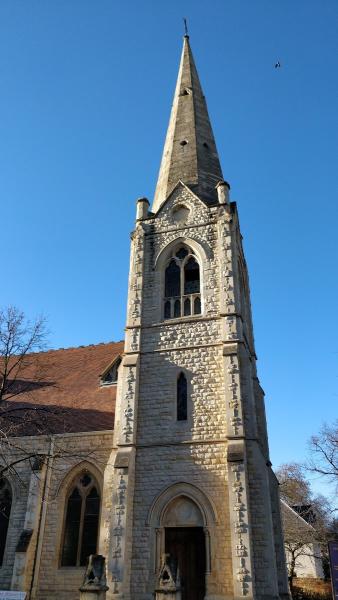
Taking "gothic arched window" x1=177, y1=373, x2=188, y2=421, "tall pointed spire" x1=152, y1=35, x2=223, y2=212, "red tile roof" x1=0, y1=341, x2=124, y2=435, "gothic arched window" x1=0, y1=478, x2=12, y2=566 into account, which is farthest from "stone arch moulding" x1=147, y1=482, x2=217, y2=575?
"tall pointed spire" x1=152, y1=35, x2=223, y2=212

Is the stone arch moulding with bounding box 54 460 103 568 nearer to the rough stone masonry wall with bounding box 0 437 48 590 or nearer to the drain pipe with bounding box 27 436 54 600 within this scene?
the drain pipe with bounding box 27 436 54 600

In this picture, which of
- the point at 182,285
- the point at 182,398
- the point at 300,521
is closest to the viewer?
the point at 182,398

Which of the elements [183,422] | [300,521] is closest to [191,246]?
[183,422]

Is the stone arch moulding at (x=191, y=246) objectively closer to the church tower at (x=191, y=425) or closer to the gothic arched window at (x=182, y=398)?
the church tower at (x=191, y=425)

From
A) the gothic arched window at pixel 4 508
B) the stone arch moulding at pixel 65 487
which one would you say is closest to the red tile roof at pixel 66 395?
the stone arch moulding at pixel 65 487

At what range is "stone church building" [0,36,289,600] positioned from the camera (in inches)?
506

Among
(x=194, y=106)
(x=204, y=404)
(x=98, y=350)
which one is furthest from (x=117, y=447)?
(x=194, y=106)

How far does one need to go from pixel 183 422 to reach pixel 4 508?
7017 millimetres

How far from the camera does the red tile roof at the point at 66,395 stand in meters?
16.7

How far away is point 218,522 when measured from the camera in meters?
13.0

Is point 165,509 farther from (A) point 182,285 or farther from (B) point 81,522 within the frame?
(A) point 182,285

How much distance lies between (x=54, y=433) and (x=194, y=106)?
1745cm

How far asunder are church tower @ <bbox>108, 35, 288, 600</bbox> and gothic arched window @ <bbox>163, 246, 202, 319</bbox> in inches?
1.7

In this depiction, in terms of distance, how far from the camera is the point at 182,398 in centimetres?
1534
